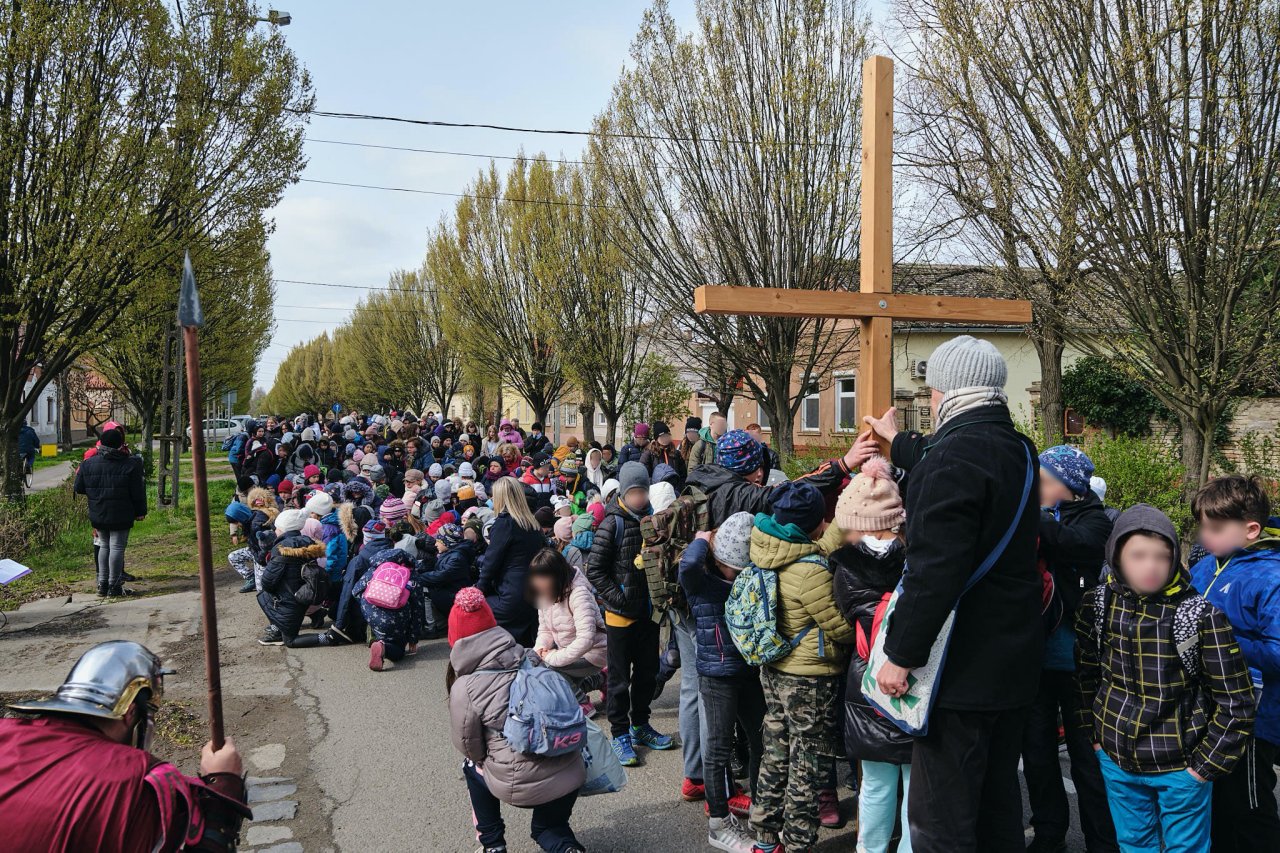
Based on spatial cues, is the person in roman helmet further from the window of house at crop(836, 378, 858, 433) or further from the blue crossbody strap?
the window of house at crop(836, 378, 858, 433)

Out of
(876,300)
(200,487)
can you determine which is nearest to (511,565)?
(876,300)

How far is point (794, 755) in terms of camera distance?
3.73 metres

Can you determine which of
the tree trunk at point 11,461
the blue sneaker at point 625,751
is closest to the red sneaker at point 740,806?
the blue sneaker at point 625,751

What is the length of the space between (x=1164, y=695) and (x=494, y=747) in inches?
107

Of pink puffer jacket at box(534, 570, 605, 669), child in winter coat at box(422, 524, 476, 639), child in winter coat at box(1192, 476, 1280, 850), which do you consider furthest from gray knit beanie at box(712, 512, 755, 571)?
child in winter coat at box(422, 524, 476, 639)

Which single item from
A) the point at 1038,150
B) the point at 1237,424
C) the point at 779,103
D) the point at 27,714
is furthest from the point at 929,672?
the point at 1237,424

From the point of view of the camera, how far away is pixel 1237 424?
Result: 17.2m

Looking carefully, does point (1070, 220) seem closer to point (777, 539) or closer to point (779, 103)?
point (779, 103)

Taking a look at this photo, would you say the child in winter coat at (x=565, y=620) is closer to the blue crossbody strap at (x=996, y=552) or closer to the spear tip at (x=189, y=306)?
the blue crossbody strap at (x=996, y=552)

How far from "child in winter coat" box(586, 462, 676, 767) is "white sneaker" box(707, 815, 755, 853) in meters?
1.10

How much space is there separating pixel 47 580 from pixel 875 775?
11240mm

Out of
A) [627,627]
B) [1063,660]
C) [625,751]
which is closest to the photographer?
[1063,660]

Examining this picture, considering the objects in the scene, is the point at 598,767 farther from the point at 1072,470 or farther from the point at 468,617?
the point at 1072,470

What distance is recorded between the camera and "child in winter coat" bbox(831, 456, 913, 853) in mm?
3371
